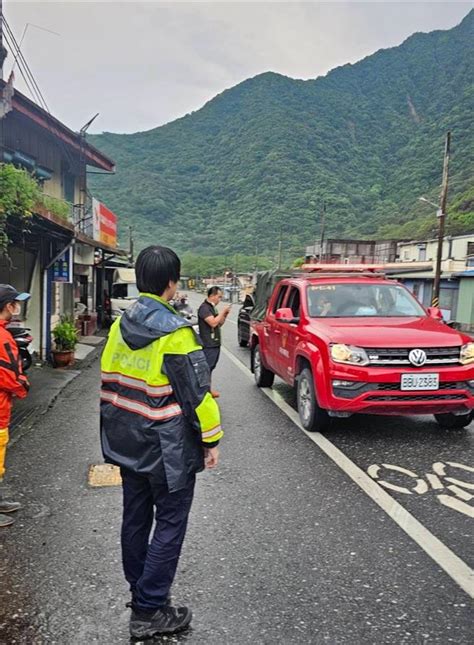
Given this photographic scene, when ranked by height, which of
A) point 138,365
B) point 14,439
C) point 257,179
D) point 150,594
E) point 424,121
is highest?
point 424,121

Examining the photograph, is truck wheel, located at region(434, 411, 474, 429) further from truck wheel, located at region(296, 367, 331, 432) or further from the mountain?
the mountain

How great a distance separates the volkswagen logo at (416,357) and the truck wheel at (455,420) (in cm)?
105

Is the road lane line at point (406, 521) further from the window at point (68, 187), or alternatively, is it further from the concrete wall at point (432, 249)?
the concrete wall at point (432, 249)

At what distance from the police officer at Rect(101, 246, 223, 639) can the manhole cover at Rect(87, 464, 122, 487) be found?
7.03 ft

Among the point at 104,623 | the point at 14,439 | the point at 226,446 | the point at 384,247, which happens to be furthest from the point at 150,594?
the point at 384,247

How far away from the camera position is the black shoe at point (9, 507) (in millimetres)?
4270

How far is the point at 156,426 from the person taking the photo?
263cm

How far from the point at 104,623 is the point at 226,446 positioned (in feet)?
11.0

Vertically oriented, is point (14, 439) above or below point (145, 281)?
below

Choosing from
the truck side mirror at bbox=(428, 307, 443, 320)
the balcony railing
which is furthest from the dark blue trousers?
the balcony railing

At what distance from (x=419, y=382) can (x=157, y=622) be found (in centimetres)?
394

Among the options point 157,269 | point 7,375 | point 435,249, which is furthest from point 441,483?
point 435,249

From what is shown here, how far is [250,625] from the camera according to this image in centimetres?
284

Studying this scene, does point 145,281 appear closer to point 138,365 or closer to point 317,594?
point 138,365
